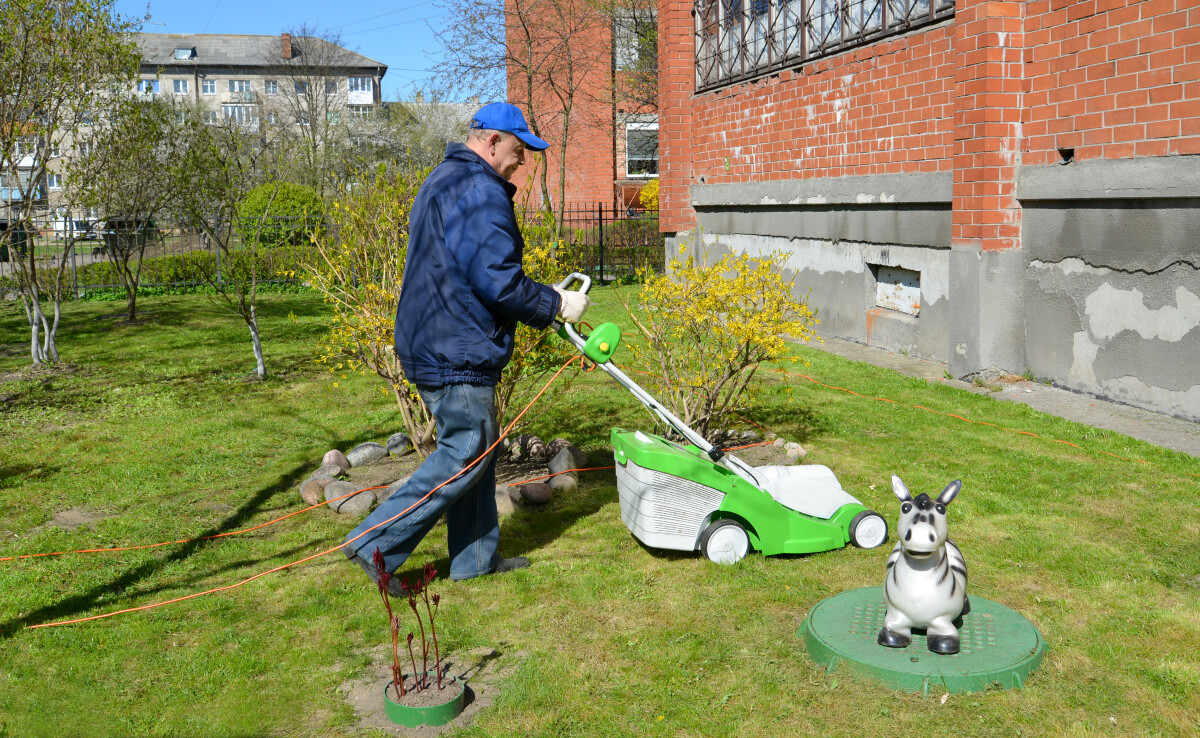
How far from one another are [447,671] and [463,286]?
157cm

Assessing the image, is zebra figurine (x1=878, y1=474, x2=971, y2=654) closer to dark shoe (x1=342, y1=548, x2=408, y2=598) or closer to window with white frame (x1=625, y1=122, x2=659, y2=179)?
dark shoe (x1=342, y1=548, x2=408, y2=598)

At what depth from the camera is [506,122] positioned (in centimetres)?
439

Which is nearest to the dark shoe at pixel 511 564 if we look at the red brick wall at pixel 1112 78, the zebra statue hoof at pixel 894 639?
the zebra statue hoof at pixel 894 639

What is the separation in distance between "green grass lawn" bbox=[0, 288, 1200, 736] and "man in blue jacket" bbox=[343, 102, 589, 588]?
0.48m

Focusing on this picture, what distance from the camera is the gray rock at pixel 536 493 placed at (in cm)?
570

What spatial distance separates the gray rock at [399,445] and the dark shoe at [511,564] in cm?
230

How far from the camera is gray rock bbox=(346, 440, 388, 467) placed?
6.64 metres

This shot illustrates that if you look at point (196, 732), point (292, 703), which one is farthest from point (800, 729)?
point (196, 732)

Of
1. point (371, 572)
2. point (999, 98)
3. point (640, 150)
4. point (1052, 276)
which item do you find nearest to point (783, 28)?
point (999, 98)

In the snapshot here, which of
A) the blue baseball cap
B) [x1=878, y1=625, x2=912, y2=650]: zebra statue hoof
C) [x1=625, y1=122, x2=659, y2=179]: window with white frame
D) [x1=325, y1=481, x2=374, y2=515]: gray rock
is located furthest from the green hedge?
[x1=878, y1=625, x2=912, y2=650]: zebra statue hoof

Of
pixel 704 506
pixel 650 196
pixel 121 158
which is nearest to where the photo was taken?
pixel 704 506

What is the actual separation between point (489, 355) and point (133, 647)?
1.84 m

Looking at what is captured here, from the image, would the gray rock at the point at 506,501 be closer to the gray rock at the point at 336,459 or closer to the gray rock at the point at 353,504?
the gray rock at the point at 353,504

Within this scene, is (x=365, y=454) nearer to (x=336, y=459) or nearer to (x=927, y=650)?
(x=336, y=459)
